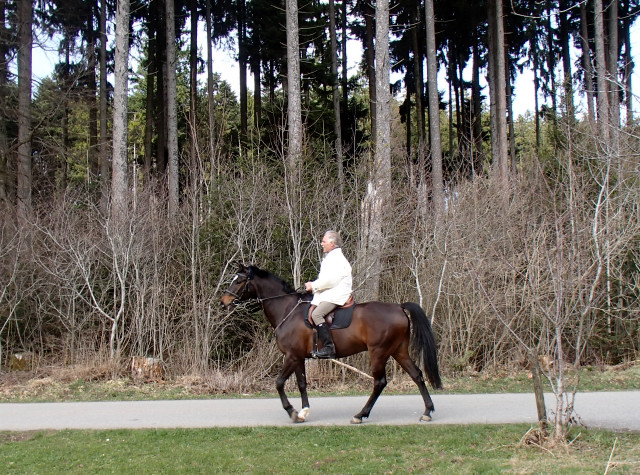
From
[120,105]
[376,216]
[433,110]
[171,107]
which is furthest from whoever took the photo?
[171,107]

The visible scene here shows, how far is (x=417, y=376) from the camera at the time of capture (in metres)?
8.74

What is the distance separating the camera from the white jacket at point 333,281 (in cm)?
873

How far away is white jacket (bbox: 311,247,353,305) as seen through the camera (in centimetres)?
873

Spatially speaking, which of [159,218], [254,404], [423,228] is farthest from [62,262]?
[423,228]

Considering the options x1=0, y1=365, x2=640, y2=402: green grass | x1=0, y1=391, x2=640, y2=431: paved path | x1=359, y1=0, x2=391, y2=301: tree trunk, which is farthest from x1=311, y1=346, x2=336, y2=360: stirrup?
x1=359, y1=0, x2=391, y2=301: tree trunk

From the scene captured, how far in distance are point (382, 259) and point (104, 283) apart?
647 cm

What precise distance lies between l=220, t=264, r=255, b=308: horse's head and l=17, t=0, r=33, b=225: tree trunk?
43.9 feet

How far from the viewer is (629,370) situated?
508 inches

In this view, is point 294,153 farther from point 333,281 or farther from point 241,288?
point 333,281

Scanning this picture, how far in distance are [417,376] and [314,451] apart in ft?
7.42

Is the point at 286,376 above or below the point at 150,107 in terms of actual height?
below

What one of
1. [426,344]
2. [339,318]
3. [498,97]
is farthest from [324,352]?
[498,97]

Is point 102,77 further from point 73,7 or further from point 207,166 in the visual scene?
point 207,166

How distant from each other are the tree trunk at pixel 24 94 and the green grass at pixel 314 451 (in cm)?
1454
